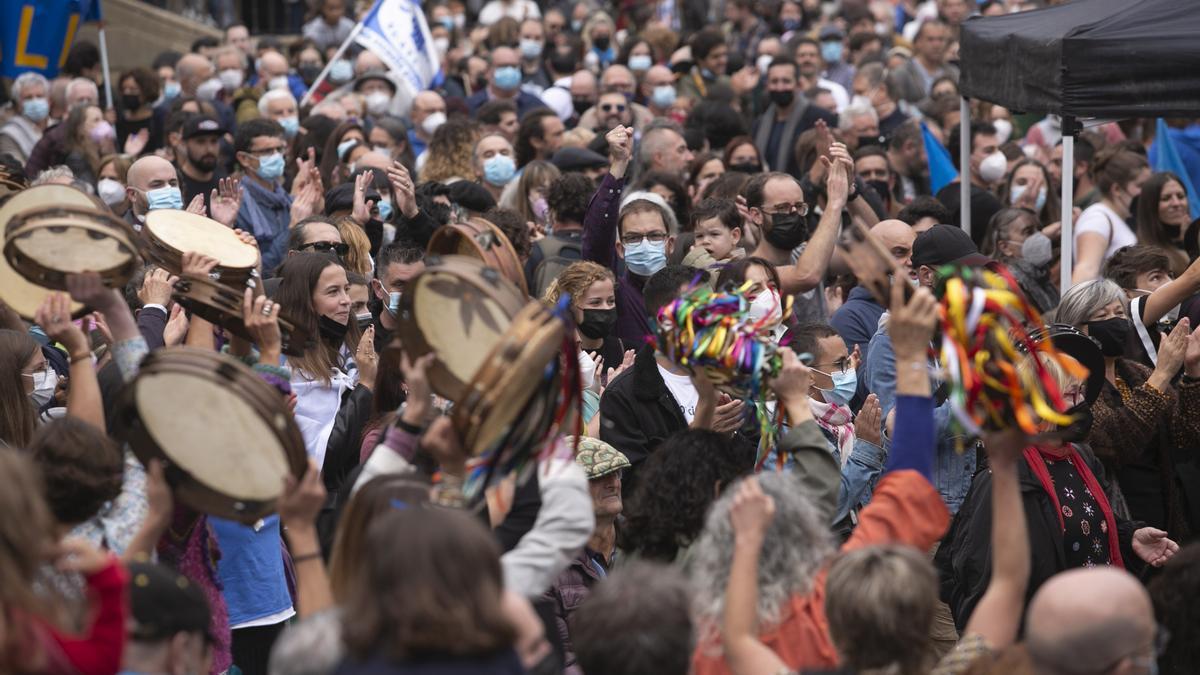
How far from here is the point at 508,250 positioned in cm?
438

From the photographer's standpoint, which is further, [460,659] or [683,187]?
[683,187]

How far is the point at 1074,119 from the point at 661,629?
4.67 metres

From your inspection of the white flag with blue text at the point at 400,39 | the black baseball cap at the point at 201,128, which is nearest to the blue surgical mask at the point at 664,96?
the white flag with blue text at the point at 400,39

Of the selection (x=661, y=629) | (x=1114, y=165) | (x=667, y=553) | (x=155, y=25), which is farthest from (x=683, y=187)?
(x=155, y=25)

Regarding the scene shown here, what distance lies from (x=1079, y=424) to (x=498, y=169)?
5.08m

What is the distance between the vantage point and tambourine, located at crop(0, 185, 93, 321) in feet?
14.9

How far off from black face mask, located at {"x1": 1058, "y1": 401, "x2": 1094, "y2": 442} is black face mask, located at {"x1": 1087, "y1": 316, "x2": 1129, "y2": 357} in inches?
29.9

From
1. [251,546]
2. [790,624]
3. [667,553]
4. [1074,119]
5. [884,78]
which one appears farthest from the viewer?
[884,78]

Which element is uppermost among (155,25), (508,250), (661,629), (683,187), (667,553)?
(508,250)

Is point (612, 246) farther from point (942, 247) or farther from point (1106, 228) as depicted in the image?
point (1106, 228)

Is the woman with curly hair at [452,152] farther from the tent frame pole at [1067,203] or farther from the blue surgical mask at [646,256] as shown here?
the tent frame pole at [1067,203]

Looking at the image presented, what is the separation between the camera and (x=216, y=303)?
473 cm

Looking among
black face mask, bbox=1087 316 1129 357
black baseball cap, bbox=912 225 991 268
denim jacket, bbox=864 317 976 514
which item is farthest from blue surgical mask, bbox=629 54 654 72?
denim jacket, bbox=864 317 976 514

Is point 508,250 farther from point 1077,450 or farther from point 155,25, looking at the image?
point 155,25
